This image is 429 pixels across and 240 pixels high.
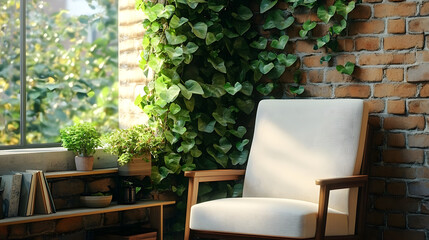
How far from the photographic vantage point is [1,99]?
3.47 meters

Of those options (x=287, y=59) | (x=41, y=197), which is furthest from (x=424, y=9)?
(x=41, y=197)

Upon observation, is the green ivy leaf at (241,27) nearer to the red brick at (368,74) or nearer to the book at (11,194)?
the red brick at (368,74)

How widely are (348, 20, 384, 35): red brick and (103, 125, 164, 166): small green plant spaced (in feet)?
3.92

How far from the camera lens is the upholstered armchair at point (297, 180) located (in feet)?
8.57

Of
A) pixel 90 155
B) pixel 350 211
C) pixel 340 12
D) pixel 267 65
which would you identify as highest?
Result: pixel 340 12

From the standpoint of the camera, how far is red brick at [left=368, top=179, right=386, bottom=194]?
319 cm

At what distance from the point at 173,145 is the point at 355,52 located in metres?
1.12

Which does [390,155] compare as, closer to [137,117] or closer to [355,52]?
[355,52]

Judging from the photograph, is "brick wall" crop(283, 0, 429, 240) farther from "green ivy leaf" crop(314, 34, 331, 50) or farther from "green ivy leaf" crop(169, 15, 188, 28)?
"green ivy leaf" crop(169, 15, 188, 28)

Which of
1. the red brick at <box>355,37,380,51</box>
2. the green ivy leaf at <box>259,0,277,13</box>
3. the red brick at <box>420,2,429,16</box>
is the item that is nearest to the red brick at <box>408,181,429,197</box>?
the red brick at <box>355,37,380,51</box>

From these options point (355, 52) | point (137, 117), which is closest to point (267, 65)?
point (355, 52)

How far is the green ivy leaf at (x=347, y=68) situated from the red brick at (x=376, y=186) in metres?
0.58

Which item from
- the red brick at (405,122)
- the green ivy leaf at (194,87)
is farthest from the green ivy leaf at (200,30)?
the red brick at (405,122)

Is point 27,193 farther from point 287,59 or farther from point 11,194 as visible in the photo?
point 287,59
